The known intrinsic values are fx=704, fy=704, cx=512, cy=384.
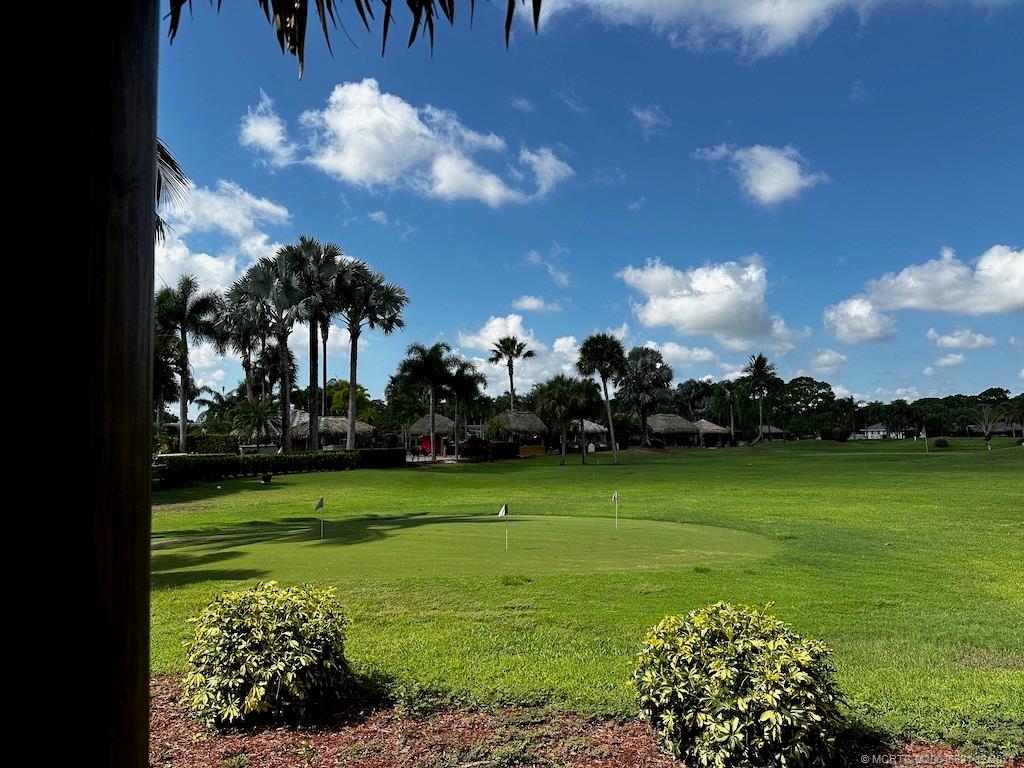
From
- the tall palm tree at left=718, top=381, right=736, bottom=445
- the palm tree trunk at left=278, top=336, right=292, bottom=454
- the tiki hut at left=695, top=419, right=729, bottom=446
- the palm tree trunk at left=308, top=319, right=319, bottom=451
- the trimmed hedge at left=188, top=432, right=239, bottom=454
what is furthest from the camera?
the tall palm tree at left=718, top=381, right=736, bottom=445

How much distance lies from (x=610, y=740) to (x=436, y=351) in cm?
5510

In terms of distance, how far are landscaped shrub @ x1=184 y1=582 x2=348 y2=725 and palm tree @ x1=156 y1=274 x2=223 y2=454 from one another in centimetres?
4239

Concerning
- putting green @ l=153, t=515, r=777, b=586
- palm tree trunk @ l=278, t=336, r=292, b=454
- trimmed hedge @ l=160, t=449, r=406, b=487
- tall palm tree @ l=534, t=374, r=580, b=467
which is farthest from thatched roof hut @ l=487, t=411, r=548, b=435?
putting green @ l=153, t=515, r=777, b=586

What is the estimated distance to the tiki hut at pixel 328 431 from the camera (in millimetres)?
62338

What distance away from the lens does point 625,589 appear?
917cm

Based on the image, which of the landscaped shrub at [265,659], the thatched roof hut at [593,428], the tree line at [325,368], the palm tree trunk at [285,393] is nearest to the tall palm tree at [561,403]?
the tree line at [325,368]

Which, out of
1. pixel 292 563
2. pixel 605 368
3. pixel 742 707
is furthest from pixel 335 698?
pixel 605 368

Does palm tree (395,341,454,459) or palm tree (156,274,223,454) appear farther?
palm tree (395,341,454,459)

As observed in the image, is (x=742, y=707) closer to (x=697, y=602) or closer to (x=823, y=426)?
(x=697, y=602)

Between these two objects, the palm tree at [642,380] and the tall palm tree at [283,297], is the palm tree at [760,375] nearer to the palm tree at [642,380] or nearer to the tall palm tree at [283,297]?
the palm tree at [642,380]

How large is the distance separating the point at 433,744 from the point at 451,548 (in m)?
7.56

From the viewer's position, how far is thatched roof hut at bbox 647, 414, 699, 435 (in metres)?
98.1

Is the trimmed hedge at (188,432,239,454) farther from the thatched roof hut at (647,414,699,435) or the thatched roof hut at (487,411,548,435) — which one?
the thatched roof hut at (647,414,699,435)

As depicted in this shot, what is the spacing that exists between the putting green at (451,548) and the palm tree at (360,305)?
3090cm
